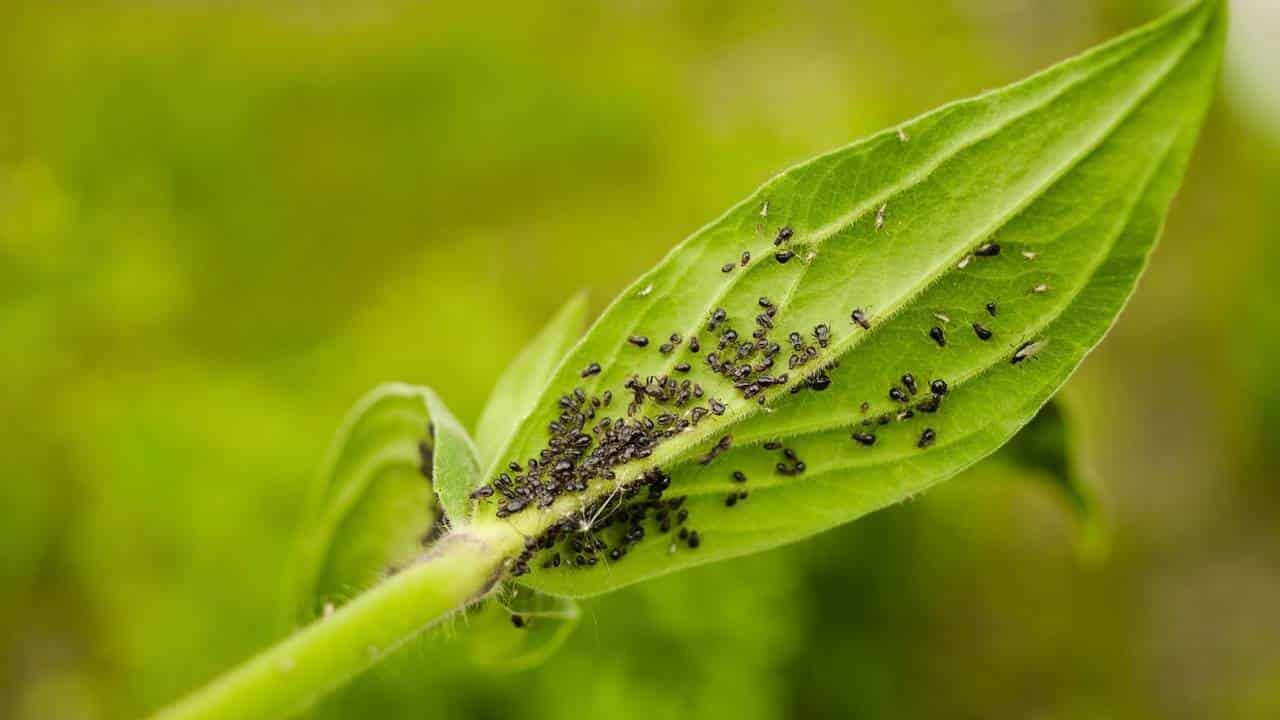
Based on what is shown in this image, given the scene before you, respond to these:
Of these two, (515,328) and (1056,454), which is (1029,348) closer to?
(1056,454)

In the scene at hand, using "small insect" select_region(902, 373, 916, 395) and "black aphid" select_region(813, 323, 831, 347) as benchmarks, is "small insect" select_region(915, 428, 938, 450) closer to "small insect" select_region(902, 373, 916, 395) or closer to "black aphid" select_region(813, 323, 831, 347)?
"small insect" select_region(902, 373, 916, 395)

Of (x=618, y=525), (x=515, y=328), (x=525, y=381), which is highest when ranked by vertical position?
(x=515, y=328)

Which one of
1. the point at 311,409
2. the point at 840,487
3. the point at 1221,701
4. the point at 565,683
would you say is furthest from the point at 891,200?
the point at 1221,701

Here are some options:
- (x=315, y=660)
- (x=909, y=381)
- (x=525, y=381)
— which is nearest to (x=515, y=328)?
(x=525, y=381)

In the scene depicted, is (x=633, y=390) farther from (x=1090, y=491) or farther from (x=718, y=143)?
(x=718, y=143)

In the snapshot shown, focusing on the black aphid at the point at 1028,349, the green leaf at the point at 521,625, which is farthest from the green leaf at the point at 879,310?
the green leaf at the point at 521,625

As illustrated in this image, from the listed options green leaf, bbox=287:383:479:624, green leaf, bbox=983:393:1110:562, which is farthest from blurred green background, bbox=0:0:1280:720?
green leaf, bbox=983:393:1110:562

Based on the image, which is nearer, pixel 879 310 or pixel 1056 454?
pixel 879 310
